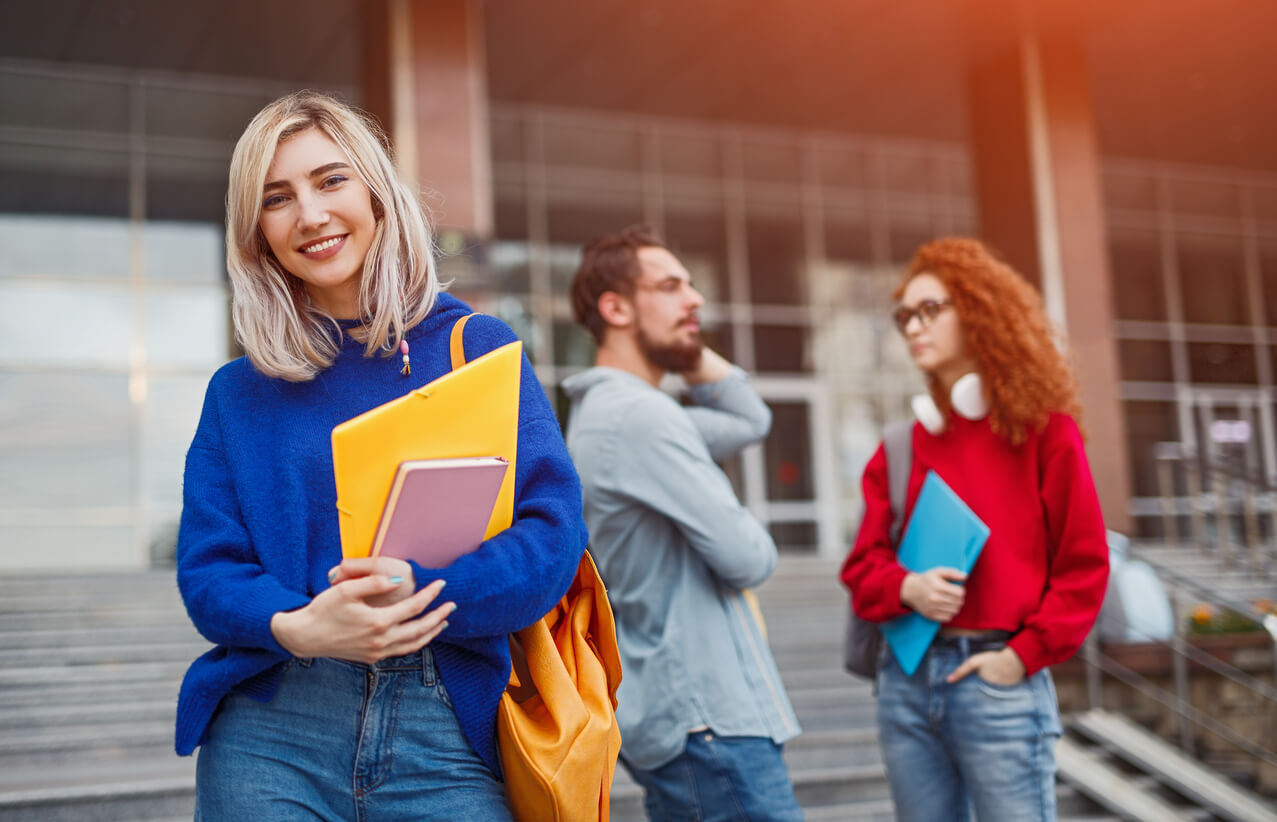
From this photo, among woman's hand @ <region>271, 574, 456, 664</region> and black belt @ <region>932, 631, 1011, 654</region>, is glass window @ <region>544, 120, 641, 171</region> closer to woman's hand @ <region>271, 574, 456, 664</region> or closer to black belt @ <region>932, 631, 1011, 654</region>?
black belt @ <region>932, 631, 1011, 654</region>

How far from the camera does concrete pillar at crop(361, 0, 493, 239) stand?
10.5 metres

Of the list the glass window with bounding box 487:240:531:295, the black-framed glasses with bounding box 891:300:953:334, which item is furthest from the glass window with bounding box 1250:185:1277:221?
the black-framed glasses with bounding box 891:300:953:334

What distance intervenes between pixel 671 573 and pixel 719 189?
1495cm

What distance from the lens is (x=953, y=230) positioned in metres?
18.5

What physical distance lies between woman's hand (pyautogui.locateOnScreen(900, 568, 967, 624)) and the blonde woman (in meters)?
1.39

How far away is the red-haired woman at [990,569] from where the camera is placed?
2.73 m

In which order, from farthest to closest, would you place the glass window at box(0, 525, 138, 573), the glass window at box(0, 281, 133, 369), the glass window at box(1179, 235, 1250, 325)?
1. the glass window at box(1179, 235, 1250, 325)
2. the glass window at box(0, 281, 133, 369)
3. the glass window at box(0, 525, 138, 573)

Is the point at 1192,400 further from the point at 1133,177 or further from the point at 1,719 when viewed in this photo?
the point at 1,719

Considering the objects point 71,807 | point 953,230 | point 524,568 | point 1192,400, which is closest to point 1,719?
point 71,807

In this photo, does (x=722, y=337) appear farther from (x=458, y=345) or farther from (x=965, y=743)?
(x=458, y=345)

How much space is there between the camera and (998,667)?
8.98 feet

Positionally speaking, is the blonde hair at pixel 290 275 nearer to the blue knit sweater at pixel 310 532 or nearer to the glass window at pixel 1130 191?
the blue knit sweater at pixel 310 532

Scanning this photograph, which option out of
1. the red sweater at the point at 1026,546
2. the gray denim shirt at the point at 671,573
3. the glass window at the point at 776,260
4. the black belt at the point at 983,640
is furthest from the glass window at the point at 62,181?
the black belt at the point at 983,640

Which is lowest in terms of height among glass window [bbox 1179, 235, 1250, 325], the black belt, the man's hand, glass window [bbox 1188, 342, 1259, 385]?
the black belt
